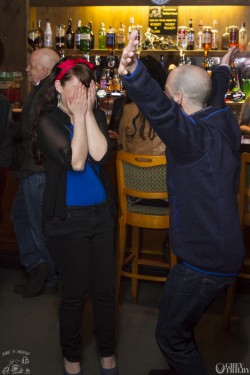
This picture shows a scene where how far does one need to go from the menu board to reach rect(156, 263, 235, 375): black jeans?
4654 millimetres

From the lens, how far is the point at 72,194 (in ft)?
9.20

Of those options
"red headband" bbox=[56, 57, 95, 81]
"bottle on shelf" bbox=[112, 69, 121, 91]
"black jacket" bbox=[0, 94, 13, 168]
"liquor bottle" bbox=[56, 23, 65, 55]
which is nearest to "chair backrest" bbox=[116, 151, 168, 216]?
"black jacket" bbox=[0, 94, 13, 168]

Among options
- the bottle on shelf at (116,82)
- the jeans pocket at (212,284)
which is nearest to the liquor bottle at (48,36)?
the bottle on shelf at (116,82)

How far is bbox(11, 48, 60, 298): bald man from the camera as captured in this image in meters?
3.97

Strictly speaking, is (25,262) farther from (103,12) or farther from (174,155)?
(103,12)

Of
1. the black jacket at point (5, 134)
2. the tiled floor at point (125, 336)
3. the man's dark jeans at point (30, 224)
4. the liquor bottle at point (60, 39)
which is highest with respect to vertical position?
the liquor bottle at point (60, 39)

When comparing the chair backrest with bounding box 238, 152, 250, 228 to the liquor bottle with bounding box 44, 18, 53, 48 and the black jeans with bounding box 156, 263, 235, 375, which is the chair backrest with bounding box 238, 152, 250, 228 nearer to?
the black jeans with bounding box 156, 263, 235, 375

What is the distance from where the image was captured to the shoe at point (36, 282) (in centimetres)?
410

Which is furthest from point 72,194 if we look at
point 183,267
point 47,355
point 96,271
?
point 47,355

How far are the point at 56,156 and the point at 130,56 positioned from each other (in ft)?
3.08

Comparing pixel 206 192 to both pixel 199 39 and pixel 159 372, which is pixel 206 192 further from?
pixel 199 39

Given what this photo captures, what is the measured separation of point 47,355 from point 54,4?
14.7 feet
